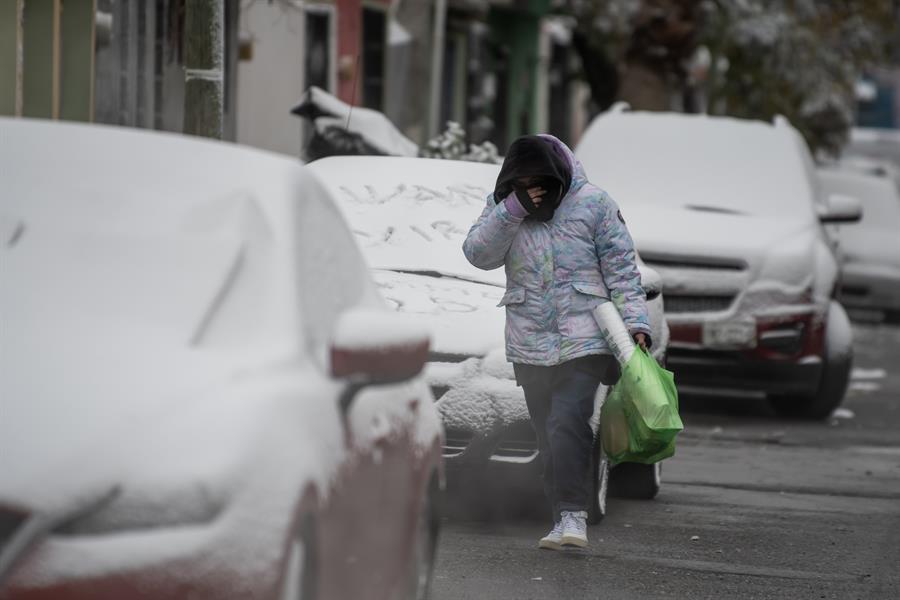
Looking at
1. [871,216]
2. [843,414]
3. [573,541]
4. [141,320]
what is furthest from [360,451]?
[871,216]

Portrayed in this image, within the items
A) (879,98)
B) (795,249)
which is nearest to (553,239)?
(795,249)

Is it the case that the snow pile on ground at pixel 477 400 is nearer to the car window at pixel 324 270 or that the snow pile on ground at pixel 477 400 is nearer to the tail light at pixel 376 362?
the car window at pixel 324 270

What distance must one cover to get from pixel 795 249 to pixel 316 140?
3.25 metres

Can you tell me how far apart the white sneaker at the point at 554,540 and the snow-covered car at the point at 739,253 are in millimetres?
5500

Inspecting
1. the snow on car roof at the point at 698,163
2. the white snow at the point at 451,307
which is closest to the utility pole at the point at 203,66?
the white snow at the point at 451,307

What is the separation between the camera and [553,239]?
25.7 feet

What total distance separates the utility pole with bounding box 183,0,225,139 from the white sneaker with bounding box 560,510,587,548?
3206 mm

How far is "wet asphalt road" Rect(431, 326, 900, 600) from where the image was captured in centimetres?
739

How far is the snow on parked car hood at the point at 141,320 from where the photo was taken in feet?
13.5

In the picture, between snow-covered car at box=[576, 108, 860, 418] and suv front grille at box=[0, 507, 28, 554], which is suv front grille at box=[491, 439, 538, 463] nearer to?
suv front grille at box=[0, 507, 28, 554]

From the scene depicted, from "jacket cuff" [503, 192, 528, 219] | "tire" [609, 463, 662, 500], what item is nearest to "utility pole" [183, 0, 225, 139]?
"tire" [609, 463, 662, 500]

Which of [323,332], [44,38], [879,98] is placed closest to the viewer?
[323,332]

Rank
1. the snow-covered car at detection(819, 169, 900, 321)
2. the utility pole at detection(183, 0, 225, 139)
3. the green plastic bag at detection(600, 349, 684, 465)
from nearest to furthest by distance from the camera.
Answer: the green plastic bag at detection(600, 349, 684, 465) → the utility pole at detection(183, 0, 225, 139) → the snow-covered car at detection(819, 169, 900, 321)

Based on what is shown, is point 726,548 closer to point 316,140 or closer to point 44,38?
point 316,140
